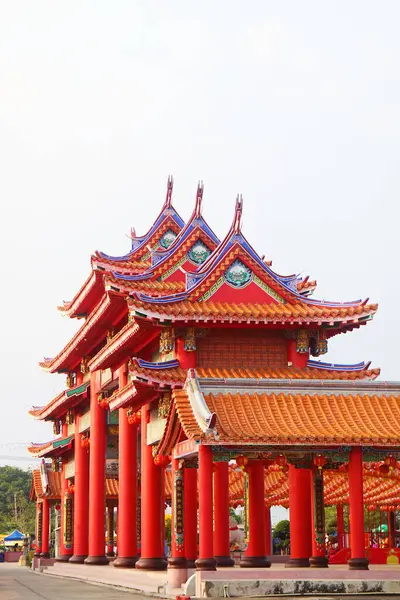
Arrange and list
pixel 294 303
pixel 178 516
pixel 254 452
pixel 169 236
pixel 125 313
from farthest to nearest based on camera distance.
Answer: pixel 169 236 < pixel 125 313 < pixel 294 303 < pixel 178 516 < pixel 254 452

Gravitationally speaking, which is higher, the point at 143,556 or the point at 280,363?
the point at 280,363

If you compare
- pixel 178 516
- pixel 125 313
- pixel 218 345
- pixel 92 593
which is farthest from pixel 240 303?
pixel 92 593

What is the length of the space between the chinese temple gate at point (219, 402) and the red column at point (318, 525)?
5 centimetres

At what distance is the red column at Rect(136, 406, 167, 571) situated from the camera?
31.9 m

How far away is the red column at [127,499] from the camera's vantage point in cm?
3531

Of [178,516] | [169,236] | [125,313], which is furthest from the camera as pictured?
[169,236]

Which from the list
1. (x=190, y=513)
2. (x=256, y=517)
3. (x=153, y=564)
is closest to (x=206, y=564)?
(x=190, y=513)

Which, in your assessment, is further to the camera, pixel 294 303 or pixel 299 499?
pixel 294 303

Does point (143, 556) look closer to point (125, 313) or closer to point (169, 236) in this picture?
point (125, 313)

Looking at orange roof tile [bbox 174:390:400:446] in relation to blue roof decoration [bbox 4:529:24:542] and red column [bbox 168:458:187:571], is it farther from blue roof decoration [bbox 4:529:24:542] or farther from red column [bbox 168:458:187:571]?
blue roof decoration [bbox 4:529:24:542]

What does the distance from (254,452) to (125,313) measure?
13.0 meters

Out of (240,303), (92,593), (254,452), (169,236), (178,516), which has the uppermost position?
(169,236)

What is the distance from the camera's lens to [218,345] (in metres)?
32.1

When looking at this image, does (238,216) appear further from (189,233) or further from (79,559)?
(79,559)
